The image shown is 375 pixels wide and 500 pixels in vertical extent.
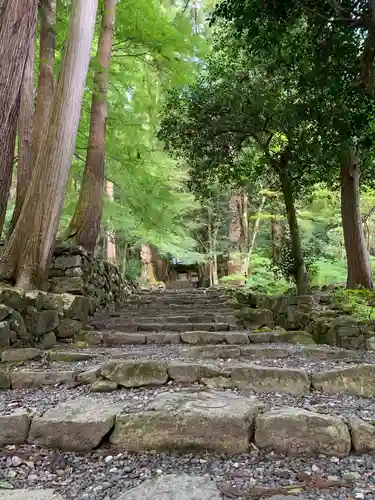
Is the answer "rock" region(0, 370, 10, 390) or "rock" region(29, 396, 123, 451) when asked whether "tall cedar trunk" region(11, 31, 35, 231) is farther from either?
"rock" region(29, 396, 123, 451)

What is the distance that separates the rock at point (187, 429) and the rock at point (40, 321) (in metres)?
2.49

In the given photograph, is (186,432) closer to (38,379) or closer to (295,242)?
(38,379)

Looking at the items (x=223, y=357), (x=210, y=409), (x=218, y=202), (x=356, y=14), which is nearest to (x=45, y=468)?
(x=210, y=409)

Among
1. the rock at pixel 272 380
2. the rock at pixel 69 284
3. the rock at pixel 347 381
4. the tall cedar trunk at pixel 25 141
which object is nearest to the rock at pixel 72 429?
the rock at pixel 272 380

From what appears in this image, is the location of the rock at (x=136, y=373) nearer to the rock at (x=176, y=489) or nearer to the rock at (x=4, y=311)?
the rock at (x=176, y=489)

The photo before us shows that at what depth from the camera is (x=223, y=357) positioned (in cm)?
396

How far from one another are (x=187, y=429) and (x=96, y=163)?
602cm

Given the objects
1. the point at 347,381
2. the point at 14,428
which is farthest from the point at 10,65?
the point at 347,381

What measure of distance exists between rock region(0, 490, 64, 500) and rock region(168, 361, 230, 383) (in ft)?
4.74

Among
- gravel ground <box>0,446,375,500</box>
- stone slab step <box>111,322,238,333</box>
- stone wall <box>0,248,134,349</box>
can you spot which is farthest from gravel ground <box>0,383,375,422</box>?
stone slab step <box>111,322,238,333</box>

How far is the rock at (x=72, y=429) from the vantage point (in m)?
2.21

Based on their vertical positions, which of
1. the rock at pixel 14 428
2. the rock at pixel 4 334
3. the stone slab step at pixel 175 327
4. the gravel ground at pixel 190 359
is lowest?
the rock at pixel 14 428

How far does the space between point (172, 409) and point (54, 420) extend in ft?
2.24

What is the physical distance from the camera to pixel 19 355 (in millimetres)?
3814
